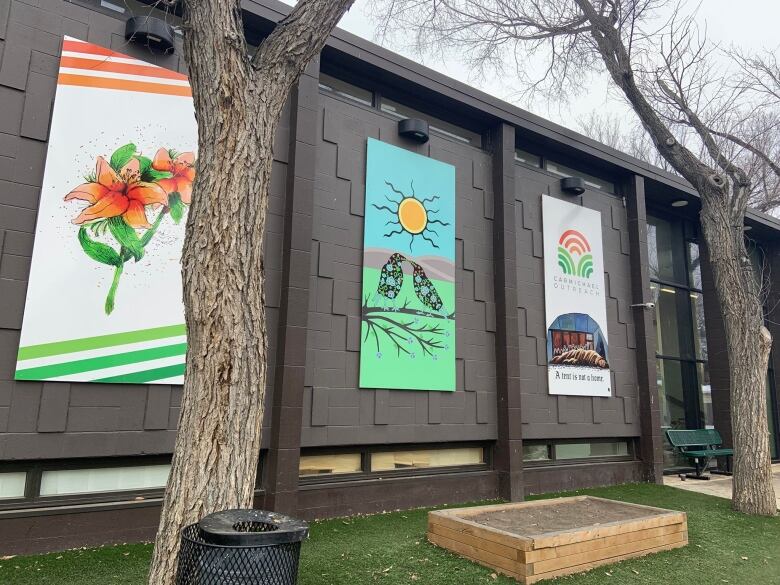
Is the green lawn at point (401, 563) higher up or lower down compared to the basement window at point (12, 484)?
lower down

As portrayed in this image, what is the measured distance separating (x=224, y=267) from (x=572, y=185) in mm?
7425

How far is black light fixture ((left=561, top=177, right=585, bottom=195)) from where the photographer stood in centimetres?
907

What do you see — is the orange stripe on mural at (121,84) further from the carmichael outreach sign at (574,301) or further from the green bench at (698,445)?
the green bench at (698,445)

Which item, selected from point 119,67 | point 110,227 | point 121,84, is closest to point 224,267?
point 110,227

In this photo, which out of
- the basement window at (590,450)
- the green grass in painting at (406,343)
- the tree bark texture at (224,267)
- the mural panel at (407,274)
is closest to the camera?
the tree bark texture at (224,267)

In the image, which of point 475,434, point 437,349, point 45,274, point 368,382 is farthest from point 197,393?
point 475,434

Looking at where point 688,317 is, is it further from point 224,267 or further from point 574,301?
point 224,267

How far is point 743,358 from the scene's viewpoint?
22.8 ft

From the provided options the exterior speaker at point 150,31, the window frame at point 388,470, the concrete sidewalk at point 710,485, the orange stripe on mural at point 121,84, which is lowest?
the concrete sidewalk at point 710,485

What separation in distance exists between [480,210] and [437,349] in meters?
2.31

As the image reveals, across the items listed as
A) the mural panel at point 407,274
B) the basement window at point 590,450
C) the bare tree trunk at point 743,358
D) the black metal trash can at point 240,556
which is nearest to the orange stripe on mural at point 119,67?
the mural panel at point 407,274

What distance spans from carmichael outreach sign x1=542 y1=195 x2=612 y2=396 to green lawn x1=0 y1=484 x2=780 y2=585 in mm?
3081

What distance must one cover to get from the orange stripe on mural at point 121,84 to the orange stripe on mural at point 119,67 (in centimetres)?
9

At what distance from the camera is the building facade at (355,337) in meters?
4.67
